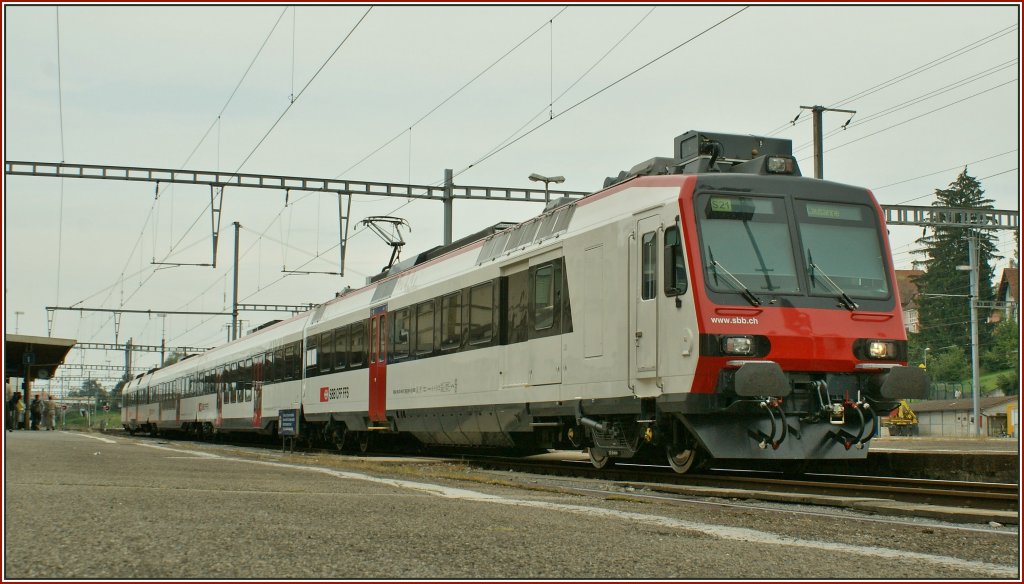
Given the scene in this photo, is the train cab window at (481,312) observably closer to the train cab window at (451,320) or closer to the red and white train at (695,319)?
the red and white train at (695,319)

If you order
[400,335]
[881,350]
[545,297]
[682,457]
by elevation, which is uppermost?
[545,297]

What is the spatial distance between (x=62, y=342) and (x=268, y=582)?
116 ft

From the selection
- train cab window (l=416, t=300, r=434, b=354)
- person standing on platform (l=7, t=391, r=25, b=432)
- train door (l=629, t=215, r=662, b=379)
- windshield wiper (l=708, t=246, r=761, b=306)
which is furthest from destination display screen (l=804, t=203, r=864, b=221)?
person standing on platform (l=7, t=391, r=25, b=432)

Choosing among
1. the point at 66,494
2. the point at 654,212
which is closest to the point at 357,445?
the point at 654,212

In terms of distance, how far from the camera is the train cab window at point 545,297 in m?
14.2

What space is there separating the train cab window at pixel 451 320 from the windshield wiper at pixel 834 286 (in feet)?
21.5

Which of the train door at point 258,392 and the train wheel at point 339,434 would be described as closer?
the train wheel at point 339,434

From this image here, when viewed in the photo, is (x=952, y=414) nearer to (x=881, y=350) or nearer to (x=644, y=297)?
(x=881, y=350)

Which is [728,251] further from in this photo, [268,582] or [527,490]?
[268,582]

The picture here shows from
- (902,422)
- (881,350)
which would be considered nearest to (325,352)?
(881,350)

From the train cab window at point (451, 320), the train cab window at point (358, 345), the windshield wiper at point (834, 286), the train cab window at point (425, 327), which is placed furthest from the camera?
the train cab window at point (358, 345)

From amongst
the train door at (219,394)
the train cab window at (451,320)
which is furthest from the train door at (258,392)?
the train cab window at (451,320)

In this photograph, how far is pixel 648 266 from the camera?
12242 mm

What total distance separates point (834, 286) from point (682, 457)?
2508 millimetres
